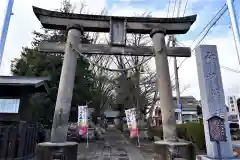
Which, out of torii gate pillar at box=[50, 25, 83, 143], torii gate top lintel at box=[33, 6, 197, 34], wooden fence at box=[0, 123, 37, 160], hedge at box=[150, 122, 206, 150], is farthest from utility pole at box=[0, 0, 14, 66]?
hedge at box=[150, 122, 206, 150]

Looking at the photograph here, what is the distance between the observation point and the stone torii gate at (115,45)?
6.51 m

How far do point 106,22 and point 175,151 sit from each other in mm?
5355

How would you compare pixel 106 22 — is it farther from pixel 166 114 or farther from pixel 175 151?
pixel 175 151

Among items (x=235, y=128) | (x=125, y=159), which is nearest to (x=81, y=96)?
(x=125, y=159)

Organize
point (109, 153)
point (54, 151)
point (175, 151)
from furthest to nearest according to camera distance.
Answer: point (109, 153)
point (175, 151)
point (54, 151)

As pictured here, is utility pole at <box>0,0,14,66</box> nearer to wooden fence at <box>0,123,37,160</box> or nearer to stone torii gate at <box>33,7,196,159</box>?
stone torii gate at <box>33,7,196,159</box>

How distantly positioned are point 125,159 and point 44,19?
7607mm

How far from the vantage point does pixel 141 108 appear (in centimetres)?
2184

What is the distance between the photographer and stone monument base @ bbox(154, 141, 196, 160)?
19.3ft

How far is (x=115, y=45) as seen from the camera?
7.50 metres

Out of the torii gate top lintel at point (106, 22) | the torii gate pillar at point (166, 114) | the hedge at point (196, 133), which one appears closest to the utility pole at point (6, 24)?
the torii gate top lintel at point (106, 22)

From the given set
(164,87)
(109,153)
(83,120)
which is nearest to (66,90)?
(164,87)

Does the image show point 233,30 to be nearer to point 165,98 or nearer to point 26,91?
point 165,98

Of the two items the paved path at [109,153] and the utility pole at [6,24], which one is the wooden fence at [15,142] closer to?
the paved path at [109,153]
